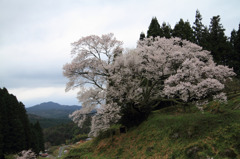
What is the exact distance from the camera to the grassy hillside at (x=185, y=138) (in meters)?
8.38

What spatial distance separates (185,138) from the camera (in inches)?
406

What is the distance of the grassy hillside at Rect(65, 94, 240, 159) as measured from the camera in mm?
8375

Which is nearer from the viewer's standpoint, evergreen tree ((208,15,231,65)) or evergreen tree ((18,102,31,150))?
evergreen tree ((208,15,231,65))

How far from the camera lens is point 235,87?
1656 cm

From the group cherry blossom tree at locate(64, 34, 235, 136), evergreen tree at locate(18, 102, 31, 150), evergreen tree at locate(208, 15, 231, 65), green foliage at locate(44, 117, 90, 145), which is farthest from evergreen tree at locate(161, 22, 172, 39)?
green foliage at locate(44, 117, 90, 145)

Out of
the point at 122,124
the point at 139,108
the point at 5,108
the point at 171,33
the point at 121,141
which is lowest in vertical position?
the point at 121,141

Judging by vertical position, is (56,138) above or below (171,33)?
below

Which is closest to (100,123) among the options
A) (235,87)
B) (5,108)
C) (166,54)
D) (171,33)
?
(166,54)

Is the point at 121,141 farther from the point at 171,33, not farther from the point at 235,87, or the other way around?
the point at 171,33

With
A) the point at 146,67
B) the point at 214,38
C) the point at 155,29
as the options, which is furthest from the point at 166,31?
the point at 146,67

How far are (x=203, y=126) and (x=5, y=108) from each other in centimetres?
3014

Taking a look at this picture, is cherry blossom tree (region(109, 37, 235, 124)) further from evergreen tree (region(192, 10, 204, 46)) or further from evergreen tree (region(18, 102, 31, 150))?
evergreen tree (region(18, 102, 31, 150))

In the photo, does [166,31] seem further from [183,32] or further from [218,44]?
[218,44]

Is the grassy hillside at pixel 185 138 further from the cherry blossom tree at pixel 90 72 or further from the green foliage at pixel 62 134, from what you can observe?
the green foliage at pixel 62 134
